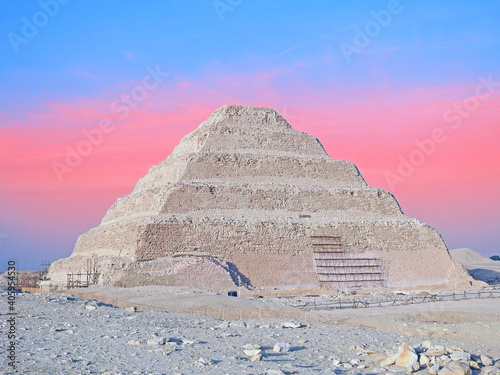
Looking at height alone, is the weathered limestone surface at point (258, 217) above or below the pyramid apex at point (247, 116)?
below

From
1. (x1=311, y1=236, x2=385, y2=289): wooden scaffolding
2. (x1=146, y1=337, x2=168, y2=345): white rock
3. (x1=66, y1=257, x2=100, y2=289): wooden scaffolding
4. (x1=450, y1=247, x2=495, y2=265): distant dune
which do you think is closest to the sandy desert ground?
(x1=146, y1=337, x2=168, y2=345): white rock

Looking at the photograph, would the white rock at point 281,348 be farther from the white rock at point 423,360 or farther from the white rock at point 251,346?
the white rock at point 423,360

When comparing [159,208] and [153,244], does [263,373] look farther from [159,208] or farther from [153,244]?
[159,208]

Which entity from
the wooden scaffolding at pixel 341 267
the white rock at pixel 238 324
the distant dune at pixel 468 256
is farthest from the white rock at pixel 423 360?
the distant dune at pixel 468 256

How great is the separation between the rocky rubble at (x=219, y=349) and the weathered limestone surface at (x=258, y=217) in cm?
1666

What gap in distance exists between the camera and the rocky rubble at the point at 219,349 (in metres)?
10.0

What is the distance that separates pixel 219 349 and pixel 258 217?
26741mm

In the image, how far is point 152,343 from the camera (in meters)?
11.8

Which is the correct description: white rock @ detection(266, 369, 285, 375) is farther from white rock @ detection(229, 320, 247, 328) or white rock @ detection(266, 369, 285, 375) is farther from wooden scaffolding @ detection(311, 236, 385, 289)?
wooden scaffolding @ detection(311, 236, 385, 289)

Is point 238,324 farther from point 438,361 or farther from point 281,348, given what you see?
point 438,361

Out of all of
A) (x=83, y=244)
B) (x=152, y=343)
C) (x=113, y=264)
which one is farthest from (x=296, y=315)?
(x=83, y=244)

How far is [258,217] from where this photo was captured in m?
38.4

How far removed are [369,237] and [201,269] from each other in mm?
14305

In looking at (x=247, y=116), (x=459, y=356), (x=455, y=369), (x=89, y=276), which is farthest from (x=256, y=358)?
(x=247, y=116)
